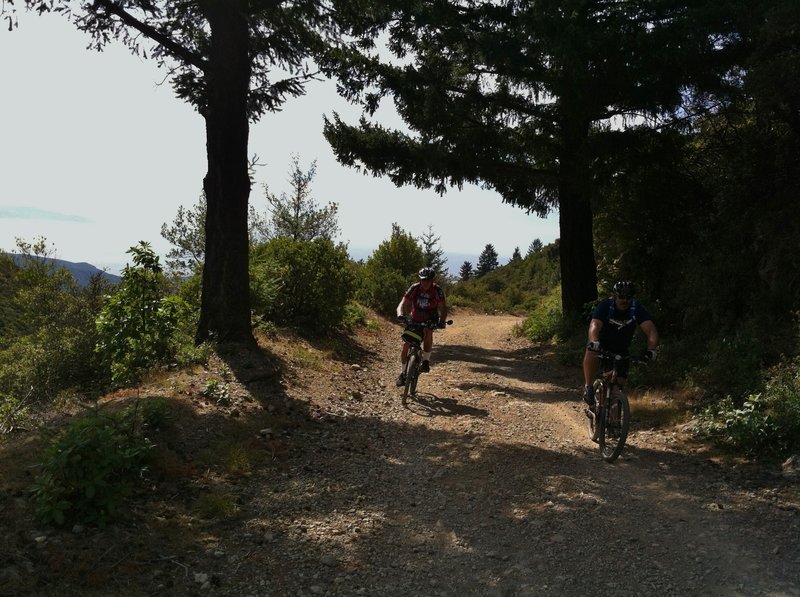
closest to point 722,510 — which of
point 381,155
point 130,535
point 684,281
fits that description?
point 130,535

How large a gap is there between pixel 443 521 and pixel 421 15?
10526 mm

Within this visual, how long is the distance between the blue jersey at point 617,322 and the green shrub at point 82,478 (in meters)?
5.09

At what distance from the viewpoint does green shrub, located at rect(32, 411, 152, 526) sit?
372cm

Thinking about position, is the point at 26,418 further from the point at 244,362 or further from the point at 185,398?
the point at 244,362

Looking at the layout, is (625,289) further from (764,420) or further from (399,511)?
(399,511)

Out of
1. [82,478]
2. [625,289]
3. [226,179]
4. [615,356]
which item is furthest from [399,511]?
[226,179]

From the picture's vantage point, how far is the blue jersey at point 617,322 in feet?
20.6

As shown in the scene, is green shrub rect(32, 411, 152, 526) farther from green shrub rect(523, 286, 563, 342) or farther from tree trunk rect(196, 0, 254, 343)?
green shrub rect(523, 286, 563, 342)

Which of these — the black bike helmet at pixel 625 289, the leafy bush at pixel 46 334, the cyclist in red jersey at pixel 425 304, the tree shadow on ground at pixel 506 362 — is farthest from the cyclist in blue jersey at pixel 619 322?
the leafy bush at pixel 46 334

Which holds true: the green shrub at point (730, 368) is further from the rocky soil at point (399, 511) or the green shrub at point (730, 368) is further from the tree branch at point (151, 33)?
the tree branch at point (151, 33)

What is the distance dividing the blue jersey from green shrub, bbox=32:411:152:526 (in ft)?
16.7

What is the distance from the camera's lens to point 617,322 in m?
6.33

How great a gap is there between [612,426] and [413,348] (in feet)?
11.2

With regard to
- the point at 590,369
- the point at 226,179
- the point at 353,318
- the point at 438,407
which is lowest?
the point at 438,407
